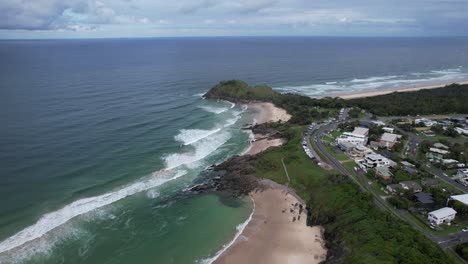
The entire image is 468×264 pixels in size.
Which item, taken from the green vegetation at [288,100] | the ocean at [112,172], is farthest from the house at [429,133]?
the ocean at [112,172]

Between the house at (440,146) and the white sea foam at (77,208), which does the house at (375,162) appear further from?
the white sea foam at (77,208)

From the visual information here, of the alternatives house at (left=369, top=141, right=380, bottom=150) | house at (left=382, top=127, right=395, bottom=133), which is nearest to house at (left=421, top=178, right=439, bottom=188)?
house at (left=369, top=141, right=380, bottom=150)

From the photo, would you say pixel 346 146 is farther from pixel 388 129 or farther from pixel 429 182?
pixel 388 129

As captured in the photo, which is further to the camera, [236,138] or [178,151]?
[236,138]

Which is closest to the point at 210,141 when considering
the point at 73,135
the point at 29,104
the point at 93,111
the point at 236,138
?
the point at 236,138

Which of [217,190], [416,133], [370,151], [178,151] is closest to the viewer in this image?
[217,190]

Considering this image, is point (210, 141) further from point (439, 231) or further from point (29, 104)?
point (29, 104)

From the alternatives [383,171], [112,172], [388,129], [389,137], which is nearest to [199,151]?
[112,172]
